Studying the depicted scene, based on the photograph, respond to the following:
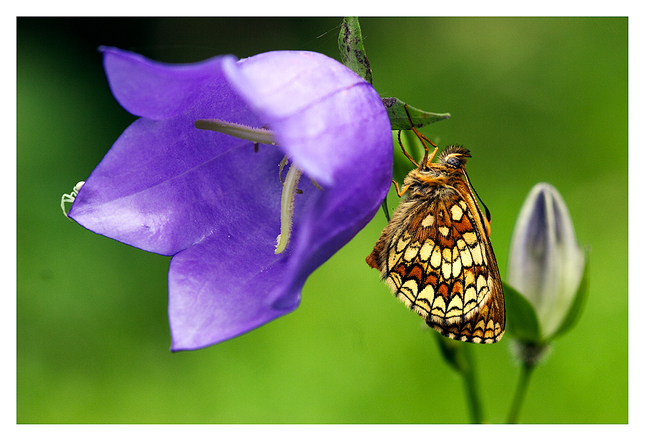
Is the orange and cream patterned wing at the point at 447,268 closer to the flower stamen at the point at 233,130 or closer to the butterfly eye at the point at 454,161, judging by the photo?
the butterfly eye at the point at 454,161

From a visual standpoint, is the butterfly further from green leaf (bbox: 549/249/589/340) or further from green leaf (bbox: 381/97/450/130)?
green leaf (bbox: 549/249/589/340)

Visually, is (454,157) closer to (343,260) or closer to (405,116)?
(405,116)

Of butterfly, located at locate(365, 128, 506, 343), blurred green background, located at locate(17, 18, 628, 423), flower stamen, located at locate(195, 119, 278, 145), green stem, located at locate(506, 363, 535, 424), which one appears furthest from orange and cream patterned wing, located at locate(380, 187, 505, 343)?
blurred green background, located at locate(17, 18, 628, 423)

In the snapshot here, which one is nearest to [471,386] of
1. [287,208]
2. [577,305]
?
[577,305]

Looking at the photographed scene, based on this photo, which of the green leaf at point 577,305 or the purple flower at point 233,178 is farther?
the green leaf at point 577,305

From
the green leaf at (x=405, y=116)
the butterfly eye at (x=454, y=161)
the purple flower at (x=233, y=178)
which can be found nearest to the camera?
the purple flower at (x=233, y=178)

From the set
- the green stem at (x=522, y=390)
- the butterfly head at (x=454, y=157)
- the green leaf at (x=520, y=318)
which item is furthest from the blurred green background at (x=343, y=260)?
the butterfly head at (x=454, y=157)
